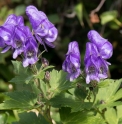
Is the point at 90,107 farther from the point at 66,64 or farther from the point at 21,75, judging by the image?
the point at 21,75

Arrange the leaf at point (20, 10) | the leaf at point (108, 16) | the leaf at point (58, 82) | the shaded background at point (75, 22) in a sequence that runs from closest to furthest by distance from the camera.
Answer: the leaf at point (58, 82)
the leaf at point (108, 16)
the shaded background at point (75, 22)
the leaf at point (20, 10)

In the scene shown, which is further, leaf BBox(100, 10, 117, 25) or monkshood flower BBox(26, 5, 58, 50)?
leaf BBox(100, 10, 117, 25)

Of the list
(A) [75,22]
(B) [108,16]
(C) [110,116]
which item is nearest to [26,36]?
(C) [110,116]

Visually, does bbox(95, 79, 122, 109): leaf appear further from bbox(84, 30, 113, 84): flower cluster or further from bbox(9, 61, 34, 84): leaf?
bbox(9, 61, 34, 84): leaf

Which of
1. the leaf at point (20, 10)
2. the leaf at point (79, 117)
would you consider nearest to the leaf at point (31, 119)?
the leaf at point (79, 117)

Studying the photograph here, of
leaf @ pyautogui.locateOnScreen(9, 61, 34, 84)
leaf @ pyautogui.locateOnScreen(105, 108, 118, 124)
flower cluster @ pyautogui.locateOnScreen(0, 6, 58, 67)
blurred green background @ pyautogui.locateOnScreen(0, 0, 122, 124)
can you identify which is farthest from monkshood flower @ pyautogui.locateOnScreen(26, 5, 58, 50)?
blurred green background @ pyautogui.locateOnScreen(0, 0, 122, 124)

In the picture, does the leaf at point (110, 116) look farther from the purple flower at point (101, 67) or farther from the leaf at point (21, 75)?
the leaf at point (21, 75)

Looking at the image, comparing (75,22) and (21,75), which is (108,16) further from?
(21,75)
